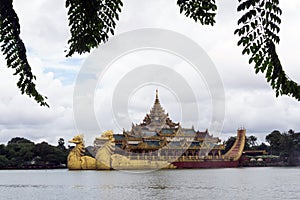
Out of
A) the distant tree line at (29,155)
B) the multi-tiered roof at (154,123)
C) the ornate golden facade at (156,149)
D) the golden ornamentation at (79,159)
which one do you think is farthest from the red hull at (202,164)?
the distant tree line at (29,155)

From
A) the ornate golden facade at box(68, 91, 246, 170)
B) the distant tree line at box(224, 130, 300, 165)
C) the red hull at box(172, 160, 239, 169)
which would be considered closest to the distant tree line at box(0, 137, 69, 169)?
the ornate golden facade at box(68, 91, 246, 170)

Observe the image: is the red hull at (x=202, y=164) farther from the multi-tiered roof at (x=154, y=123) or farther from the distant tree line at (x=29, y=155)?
the distant tree line at (x=29, y=155)

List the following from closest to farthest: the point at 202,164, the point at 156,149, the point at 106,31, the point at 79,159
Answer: the point at 106,31 → the point at 79,159 → the point at 156,149 → the point at 202,164

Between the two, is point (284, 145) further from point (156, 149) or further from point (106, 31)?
point (106, 31)

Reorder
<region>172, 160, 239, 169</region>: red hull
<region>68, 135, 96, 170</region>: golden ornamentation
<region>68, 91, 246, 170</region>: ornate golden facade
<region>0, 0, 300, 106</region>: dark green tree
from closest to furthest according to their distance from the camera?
<region>0, 0, 300, 106</region>: dark green tree → <region>68, 135, 96, 170</region>: golden ornamentation → <region>68, 91, 246, 170</region>: ornate golden facade → <region>172, 160, 239, 169</region>: red hull

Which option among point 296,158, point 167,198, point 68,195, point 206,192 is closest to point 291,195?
point 206,192

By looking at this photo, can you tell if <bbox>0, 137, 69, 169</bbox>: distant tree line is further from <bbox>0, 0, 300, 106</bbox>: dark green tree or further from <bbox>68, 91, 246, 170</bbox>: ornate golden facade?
<bbox>0, 0, 300, 106</bbox>: dark green tree

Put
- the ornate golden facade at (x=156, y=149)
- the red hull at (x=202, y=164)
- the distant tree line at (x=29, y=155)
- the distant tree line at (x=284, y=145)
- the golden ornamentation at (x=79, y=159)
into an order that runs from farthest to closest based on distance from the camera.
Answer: the distant tree line at (x=284, y=145) < the distant tree line at (x=29, y=155) < the red hull at (x=202, y=164) < the ornate golden facade at (x=156, y=149) < the golden ornamentation at (x=79, y=159)

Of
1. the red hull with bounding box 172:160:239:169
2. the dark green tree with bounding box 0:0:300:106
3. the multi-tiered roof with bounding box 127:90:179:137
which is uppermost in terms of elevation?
the multi-tiered roof with bounding box 127:90:179:137

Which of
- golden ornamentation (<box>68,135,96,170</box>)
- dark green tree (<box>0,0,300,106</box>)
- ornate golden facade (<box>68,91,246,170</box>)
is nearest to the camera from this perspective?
dark green tree (<box>0,0,300,106</box>)

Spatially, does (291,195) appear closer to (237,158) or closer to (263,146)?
(237,158)

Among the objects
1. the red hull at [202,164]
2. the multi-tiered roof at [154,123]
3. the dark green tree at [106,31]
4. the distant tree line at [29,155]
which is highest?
the multi-tiered roof at [154,123]

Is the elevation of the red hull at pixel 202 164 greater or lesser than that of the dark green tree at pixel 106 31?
greater

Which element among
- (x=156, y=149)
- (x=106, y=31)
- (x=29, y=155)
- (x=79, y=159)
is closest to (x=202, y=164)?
(x=156, y=149)
